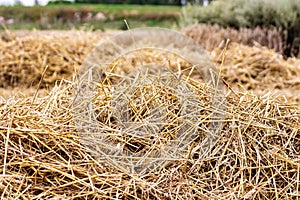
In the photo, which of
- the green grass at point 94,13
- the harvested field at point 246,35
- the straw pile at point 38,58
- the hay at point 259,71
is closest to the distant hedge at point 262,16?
the harvested field at point 246,35

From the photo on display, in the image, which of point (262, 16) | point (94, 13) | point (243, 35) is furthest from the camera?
point (94, 13)

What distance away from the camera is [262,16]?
24.2ft

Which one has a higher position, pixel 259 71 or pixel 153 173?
pixel 153 173

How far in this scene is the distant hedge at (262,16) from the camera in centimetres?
700

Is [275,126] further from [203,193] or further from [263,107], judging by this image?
[203,193]

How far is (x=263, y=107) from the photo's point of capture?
6.20ft

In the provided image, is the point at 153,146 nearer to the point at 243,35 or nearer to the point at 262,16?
the point at 243,35

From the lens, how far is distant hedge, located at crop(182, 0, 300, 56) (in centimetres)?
700

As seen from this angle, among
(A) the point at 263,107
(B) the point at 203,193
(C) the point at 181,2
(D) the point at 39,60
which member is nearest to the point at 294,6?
(D) the point at 39,60

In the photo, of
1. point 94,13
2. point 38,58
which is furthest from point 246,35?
point 94,13

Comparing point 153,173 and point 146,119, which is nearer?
point 153,173

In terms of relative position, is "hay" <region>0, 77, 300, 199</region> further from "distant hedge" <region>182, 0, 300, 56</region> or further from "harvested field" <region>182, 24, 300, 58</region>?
"distant hedge" <region>182, 0, 300, 56</region>

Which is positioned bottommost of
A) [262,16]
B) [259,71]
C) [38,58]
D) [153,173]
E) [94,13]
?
[94,13]

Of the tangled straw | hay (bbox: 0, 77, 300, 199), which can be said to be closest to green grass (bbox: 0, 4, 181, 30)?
the tangled straw
